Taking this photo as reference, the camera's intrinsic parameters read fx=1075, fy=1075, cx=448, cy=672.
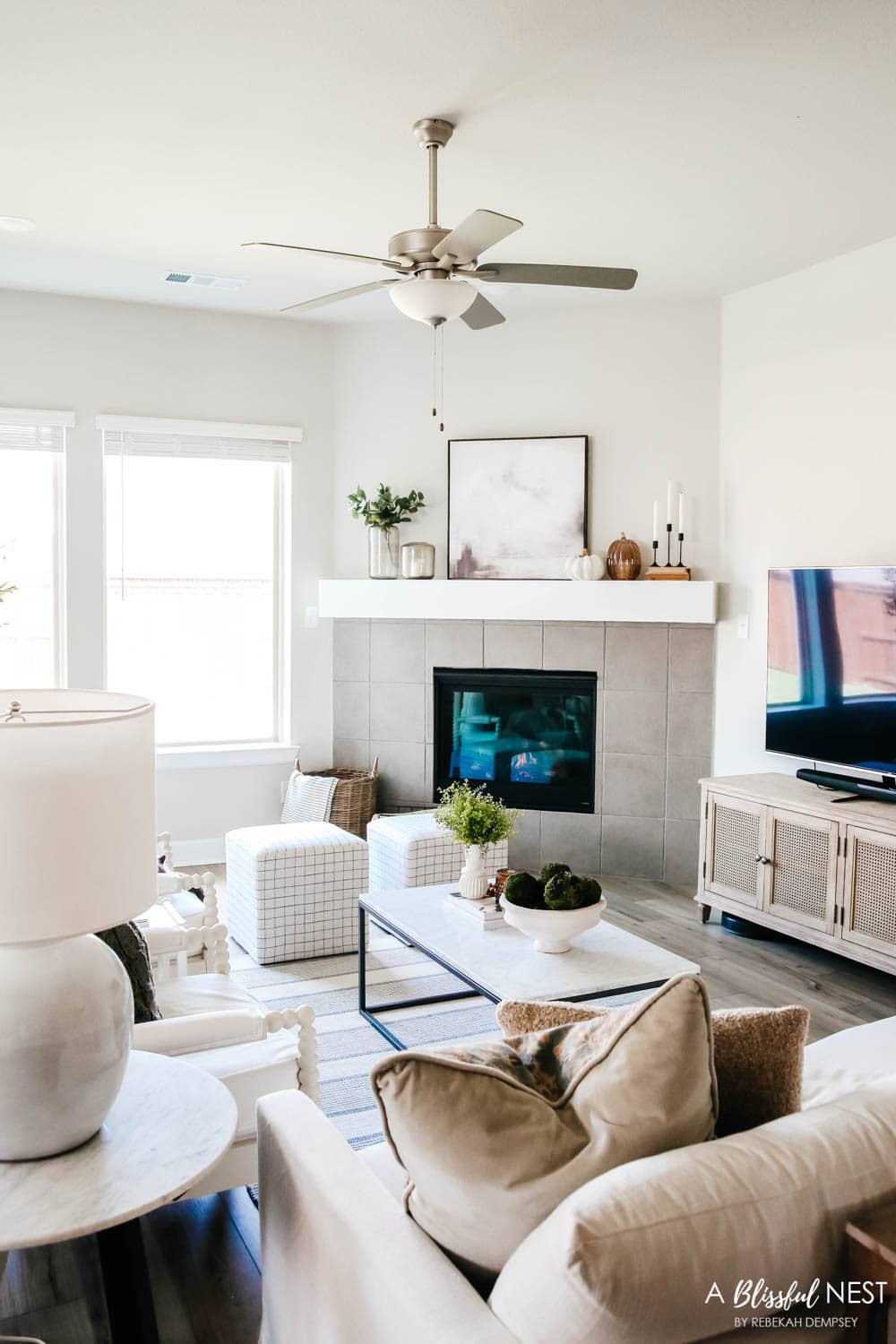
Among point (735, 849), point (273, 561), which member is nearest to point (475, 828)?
point (735, 849)

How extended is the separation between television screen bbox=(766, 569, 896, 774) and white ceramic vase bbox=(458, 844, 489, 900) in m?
1.71

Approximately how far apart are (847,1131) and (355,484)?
193 inches

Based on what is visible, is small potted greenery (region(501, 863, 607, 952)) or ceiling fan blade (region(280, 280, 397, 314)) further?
ceiling fan blade (region(280, 280, 397, 314))

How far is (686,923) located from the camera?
15.1 feet

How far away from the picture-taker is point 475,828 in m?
3.29

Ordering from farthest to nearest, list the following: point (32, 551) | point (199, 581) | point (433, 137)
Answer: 1. point (199, 581)
2. point (32, 551)
3. point (433, 137)

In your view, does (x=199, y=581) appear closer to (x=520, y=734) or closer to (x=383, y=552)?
(x=383, y=552)

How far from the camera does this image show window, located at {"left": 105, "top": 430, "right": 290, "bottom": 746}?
5.51 metres

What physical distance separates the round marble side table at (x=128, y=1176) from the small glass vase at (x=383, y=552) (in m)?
4.01

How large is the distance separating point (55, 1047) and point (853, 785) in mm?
3394

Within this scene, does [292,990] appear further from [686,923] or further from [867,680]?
[867,680]

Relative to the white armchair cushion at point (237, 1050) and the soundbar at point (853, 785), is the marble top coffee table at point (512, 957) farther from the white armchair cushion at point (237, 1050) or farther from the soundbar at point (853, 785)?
the soundbar at point (853, 785)

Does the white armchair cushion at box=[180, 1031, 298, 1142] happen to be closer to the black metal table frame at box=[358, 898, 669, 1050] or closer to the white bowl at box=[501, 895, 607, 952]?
the black metal table frame at box=[358, 898, 669, 1050]

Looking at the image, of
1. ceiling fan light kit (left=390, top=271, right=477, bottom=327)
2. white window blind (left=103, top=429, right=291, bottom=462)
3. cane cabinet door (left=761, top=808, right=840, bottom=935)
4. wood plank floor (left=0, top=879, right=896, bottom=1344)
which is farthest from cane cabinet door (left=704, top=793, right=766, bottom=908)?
white window blind (left=103, top=429, right=291, bottom=462)
